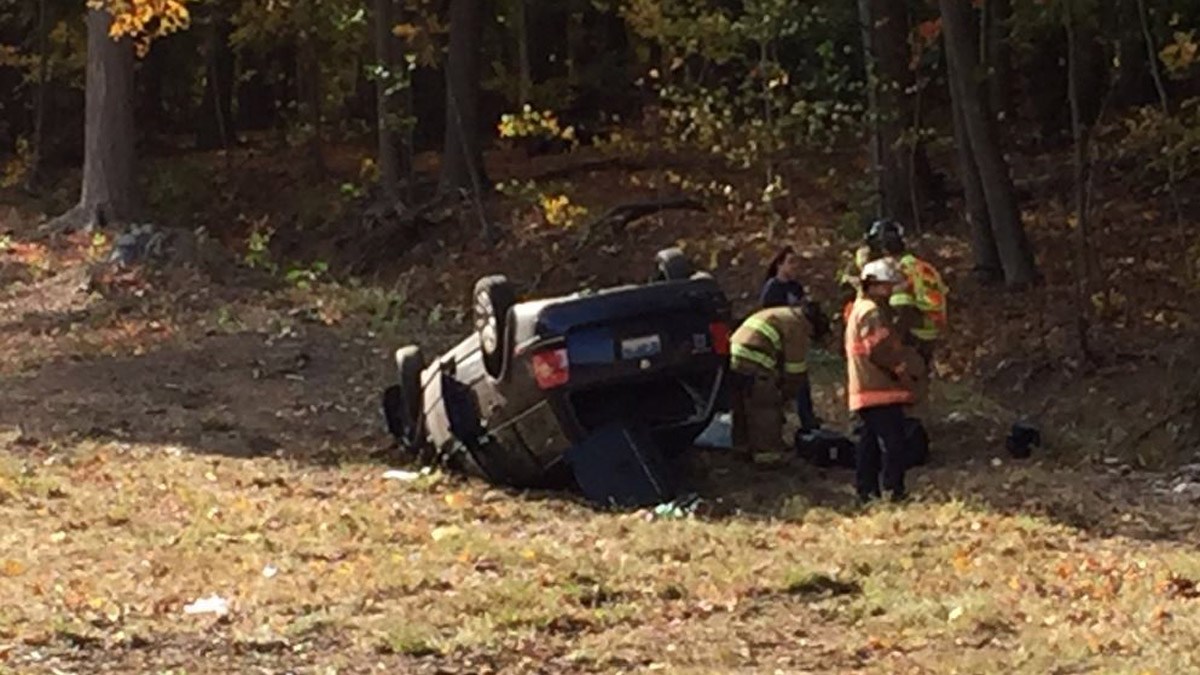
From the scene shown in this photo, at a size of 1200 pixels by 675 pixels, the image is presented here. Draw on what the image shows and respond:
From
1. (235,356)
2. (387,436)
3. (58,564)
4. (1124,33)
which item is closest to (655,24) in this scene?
(1124,33)

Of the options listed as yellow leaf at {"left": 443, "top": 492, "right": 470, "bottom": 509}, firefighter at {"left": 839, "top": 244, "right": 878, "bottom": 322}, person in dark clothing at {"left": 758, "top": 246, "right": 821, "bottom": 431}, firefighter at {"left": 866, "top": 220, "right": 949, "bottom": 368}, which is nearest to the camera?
yellow leaf at {"left": 443, "top": 492, "right": 470, "bottom": 509}

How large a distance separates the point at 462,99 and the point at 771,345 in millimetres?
15549

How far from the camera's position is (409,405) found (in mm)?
13977

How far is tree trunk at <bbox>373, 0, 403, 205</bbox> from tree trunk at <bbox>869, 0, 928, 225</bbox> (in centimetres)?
761

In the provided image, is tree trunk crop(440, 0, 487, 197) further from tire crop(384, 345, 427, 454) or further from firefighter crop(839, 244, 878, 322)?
tire crop(384, 345, 427, 454)

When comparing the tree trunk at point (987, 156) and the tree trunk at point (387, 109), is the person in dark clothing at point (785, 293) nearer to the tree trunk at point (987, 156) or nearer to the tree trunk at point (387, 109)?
the tree trunk at point (987, 156)

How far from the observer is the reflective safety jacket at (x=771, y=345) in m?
13.6

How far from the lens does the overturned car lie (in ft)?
39.8

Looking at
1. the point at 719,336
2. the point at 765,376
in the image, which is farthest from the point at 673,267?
the point at 719,336

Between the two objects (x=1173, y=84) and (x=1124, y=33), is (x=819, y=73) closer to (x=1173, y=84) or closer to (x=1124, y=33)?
(x=1124, y=33)

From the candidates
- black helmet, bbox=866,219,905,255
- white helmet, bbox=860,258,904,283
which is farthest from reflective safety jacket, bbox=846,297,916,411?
black helmet, bbox=866,219,905,255

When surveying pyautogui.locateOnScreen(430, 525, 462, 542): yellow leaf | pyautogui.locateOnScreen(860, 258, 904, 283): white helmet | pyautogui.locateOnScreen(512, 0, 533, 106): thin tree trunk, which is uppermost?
pyautogui.locateOnScreen(512, 0, 533, 106): thin tree trunk

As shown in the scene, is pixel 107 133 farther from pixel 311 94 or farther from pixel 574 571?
pixel 574 571

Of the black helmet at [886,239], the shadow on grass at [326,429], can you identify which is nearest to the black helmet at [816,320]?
the shadow on grass at [326,429]
